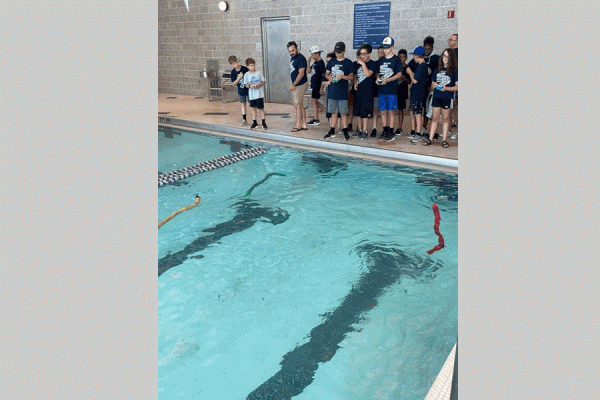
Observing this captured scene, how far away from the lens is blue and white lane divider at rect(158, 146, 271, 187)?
7630 mm

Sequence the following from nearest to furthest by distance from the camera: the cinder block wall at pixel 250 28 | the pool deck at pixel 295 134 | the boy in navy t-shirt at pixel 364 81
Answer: the pool deck at pixel 295 134 < the boy in navy t-shirt at pixel 364 81 < the cinder block wall at pixel 250 28

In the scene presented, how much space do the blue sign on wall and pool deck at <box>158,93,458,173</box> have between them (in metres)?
2.01

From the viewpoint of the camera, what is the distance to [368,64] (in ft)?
27.2

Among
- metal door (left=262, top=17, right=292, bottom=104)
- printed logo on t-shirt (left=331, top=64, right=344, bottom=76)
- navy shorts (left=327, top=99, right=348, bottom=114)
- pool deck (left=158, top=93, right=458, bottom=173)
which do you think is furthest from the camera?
metal door (left=262, top=17, right=292, bottom=104)

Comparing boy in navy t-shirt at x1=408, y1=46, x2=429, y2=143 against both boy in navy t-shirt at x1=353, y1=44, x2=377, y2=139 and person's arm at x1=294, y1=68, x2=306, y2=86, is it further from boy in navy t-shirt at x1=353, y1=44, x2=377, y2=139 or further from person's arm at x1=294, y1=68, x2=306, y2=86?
person's arm at x1=294, y1=68, x2=306, y2=86

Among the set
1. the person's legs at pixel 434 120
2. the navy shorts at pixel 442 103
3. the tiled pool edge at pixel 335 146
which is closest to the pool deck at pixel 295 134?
the tiled pool edge at pixel 335 146

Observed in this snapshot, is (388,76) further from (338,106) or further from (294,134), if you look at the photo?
(294,134)

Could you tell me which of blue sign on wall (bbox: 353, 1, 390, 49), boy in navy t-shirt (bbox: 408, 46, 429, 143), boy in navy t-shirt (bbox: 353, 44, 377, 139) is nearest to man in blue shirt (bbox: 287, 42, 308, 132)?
boy in navy t-shirt (bbox: 353, 44, 377, 139)

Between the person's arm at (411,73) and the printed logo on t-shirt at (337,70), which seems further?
the printed logo on t-shirt at (337,70)

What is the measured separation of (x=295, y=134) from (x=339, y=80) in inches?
57.3

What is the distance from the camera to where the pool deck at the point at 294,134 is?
7.38 meters

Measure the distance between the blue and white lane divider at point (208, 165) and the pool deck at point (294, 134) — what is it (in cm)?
68

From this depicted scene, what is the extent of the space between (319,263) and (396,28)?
7485mm

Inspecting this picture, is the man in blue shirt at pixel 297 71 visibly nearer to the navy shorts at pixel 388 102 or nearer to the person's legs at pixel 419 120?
the navy shorts at pixel 388 102
